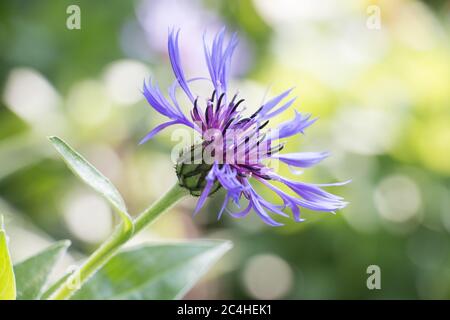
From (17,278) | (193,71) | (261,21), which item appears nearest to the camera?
(17,278)

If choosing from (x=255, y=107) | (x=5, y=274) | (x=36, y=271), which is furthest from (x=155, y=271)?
(x=255, y=107)

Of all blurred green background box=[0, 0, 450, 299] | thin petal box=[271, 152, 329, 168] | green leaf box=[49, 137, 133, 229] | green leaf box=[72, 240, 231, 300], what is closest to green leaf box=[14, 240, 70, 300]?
green leaf box=[72, 240, 231, 300]

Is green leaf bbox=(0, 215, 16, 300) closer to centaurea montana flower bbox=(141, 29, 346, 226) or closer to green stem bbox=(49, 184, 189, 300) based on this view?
green stem bbox=(49, 184, 189, 300)

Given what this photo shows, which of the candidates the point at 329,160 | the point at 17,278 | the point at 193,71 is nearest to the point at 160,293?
the point at 17,278

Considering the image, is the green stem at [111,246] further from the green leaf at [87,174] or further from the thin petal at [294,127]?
the thin petal at [294,127]

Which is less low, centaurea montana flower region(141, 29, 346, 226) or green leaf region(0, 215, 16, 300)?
centaurea montana flower region(141, 29, 346, 226)

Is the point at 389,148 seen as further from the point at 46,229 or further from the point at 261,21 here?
the point at 46,229

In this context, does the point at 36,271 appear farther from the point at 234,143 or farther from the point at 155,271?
the point at 234,143
